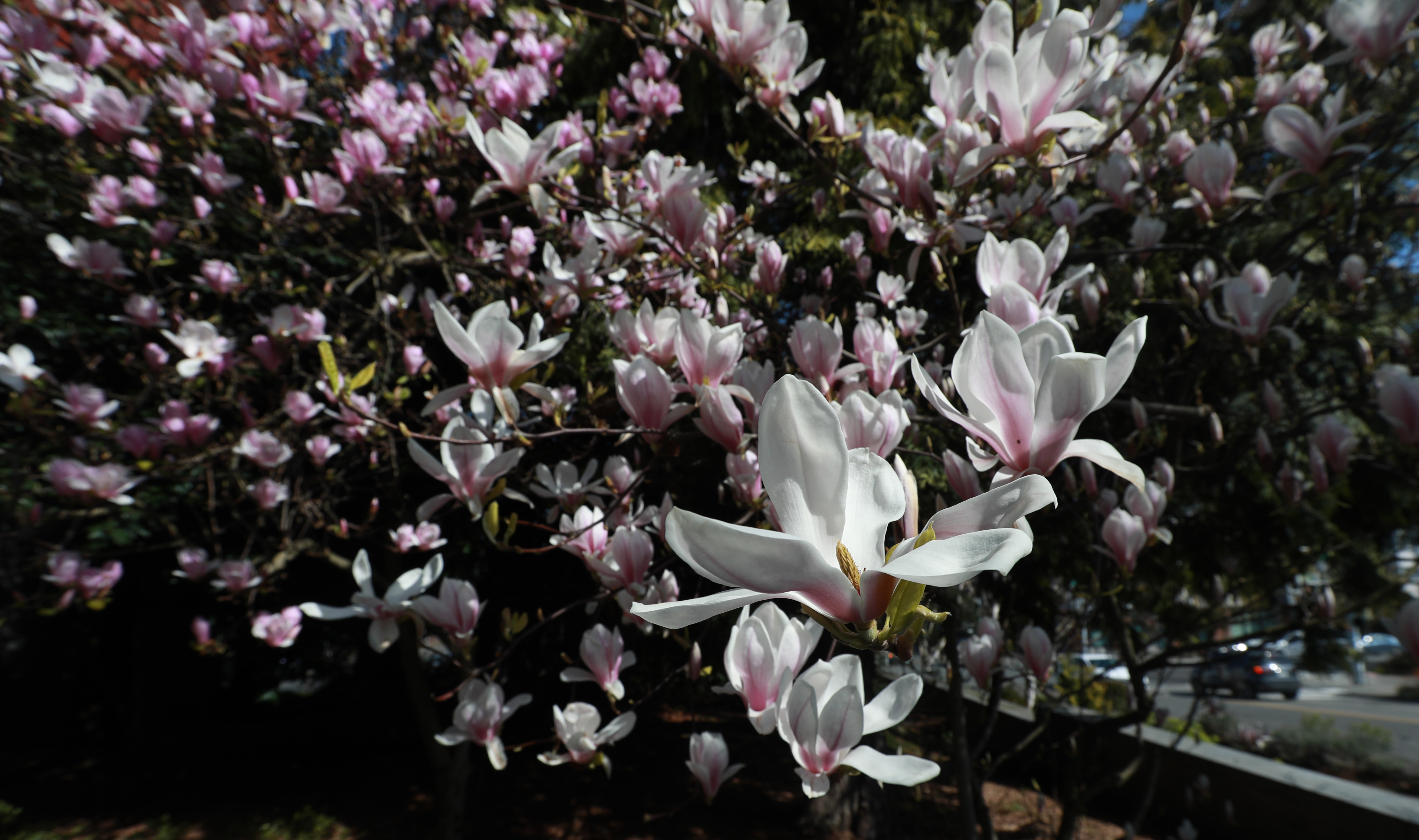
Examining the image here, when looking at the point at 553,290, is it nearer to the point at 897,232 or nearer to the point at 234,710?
the point at 897,232

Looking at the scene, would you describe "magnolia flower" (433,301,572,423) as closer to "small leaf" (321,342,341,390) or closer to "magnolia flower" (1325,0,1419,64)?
"small leaf" (321,342,341,390)

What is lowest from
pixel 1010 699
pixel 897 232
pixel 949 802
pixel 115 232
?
pixel 949 802

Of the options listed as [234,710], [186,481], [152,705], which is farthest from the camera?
→ [234,710]

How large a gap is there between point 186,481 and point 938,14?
493 centimetres

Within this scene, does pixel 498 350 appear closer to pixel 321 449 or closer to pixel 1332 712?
pixel 321 449

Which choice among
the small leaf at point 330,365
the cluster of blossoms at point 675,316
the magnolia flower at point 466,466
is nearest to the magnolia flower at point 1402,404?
the cluster of blossoms at point 675,316

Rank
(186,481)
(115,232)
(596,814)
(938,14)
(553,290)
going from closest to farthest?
(553,290), (186,481), (115,232), (938,14), (596,814)

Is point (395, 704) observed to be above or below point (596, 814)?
above

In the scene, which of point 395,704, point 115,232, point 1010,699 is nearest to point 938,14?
point 1010,699

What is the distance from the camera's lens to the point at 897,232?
9.07ft

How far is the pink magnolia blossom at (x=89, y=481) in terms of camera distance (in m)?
2.06

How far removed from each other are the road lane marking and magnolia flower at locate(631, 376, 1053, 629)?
12862 millimetres

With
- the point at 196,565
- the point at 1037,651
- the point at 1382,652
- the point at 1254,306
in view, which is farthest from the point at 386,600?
the point at 1382,652

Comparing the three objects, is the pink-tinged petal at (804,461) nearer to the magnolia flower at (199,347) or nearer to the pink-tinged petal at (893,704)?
the pink-tinged petal at (893,704)
